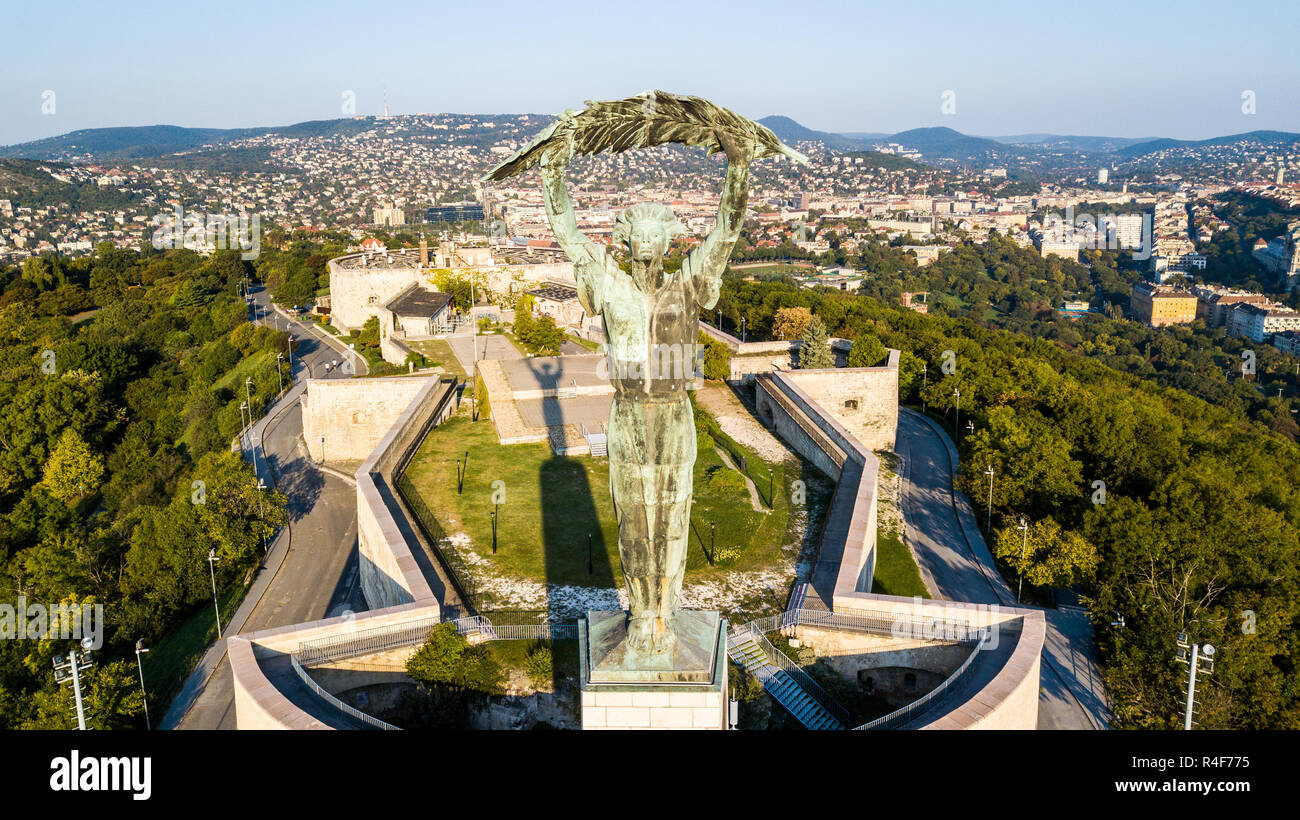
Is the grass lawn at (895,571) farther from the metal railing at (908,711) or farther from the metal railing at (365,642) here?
the metal railing at (365,642)

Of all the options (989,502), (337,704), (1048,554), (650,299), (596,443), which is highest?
(650,299)

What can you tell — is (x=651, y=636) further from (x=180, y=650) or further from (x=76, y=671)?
(x=180, y=650)

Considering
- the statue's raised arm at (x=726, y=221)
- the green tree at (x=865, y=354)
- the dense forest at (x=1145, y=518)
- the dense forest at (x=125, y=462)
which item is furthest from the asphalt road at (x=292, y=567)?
the green tree at (x=865, y=354)

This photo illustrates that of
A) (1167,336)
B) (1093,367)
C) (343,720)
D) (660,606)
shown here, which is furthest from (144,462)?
(1167,336)

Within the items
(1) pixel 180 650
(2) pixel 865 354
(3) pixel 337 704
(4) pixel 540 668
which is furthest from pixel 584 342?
(3) pixel 337 704

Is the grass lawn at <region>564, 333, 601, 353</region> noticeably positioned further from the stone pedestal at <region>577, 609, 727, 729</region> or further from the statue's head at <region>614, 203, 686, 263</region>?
the statue's head at <region>614, 203, 686, 263</region>

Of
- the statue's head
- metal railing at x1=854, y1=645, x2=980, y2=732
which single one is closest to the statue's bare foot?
the statue's head
